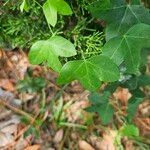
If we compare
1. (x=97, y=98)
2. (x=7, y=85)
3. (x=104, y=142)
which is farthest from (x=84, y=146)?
(x=7, y=85)

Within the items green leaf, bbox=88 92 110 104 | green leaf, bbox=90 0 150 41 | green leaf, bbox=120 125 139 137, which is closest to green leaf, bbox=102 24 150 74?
green leaf, bbox=90 0 150 41

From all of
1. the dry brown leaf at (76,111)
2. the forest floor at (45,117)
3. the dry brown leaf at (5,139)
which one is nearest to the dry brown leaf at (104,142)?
the forest floor at (45,117)

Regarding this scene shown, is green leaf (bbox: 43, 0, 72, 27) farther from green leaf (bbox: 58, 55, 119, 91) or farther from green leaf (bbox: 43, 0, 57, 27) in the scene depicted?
green leaf (bbox: 58, 55, 119, 91)

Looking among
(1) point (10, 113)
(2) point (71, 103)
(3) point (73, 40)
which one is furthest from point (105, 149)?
(3) point (73, 40)

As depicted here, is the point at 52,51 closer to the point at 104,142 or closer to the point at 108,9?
the point at 108,9

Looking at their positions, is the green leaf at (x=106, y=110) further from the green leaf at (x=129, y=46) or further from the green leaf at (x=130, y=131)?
the green leaf at (x=129, y=46)

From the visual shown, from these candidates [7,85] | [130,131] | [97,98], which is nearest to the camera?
[97,98]
